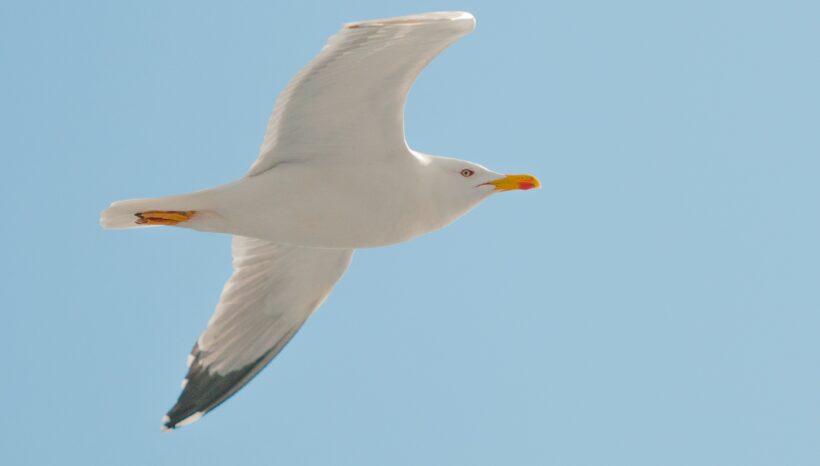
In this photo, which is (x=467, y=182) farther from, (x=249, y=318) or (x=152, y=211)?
(x=249, y=318)

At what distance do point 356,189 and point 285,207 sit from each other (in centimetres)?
45

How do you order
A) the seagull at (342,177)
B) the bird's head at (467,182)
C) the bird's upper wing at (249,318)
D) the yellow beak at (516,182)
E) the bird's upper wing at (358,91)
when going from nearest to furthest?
the bird's upper wing at (358,91) → the seagull at (342,177) → the bird's head at (467,182) → the yellow beak at (516,182) → the bird's upper wing at (249,318)

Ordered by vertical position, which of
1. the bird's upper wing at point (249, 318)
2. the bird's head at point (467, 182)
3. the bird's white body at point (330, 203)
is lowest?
the bird's upper wing at point (249, 318)

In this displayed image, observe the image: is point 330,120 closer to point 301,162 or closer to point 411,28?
point 301,162

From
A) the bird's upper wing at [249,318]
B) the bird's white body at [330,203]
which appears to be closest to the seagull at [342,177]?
the bird's white body at [330,203]

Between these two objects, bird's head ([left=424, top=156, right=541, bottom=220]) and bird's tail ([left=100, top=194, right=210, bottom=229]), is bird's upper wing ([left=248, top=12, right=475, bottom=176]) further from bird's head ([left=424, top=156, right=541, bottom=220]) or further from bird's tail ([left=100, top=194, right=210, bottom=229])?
bird's tail ([left=100, top=194, right=210, bottom=229])

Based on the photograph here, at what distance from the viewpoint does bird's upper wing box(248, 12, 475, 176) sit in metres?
6.64

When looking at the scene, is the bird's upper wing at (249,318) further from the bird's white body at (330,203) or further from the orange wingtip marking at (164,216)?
the orange wingtip marking at (164,216)

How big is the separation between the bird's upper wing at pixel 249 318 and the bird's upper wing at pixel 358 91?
51.6 inches

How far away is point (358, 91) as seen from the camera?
7160 mm

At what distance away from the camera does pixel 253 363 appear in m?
8.97

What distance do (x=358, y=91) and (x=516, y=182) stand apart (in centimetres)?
134

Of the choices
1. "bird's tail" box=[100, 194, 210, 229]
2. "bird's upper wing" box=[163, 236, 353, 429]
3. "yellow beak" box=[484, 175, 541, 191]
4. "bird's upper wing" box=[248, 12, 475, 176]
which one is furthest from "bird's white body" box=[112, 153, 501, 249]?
"bird's upper wing" box=[163, 236, 353, 429]

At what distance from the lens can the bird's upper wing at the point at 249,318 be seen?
8.86 meters
